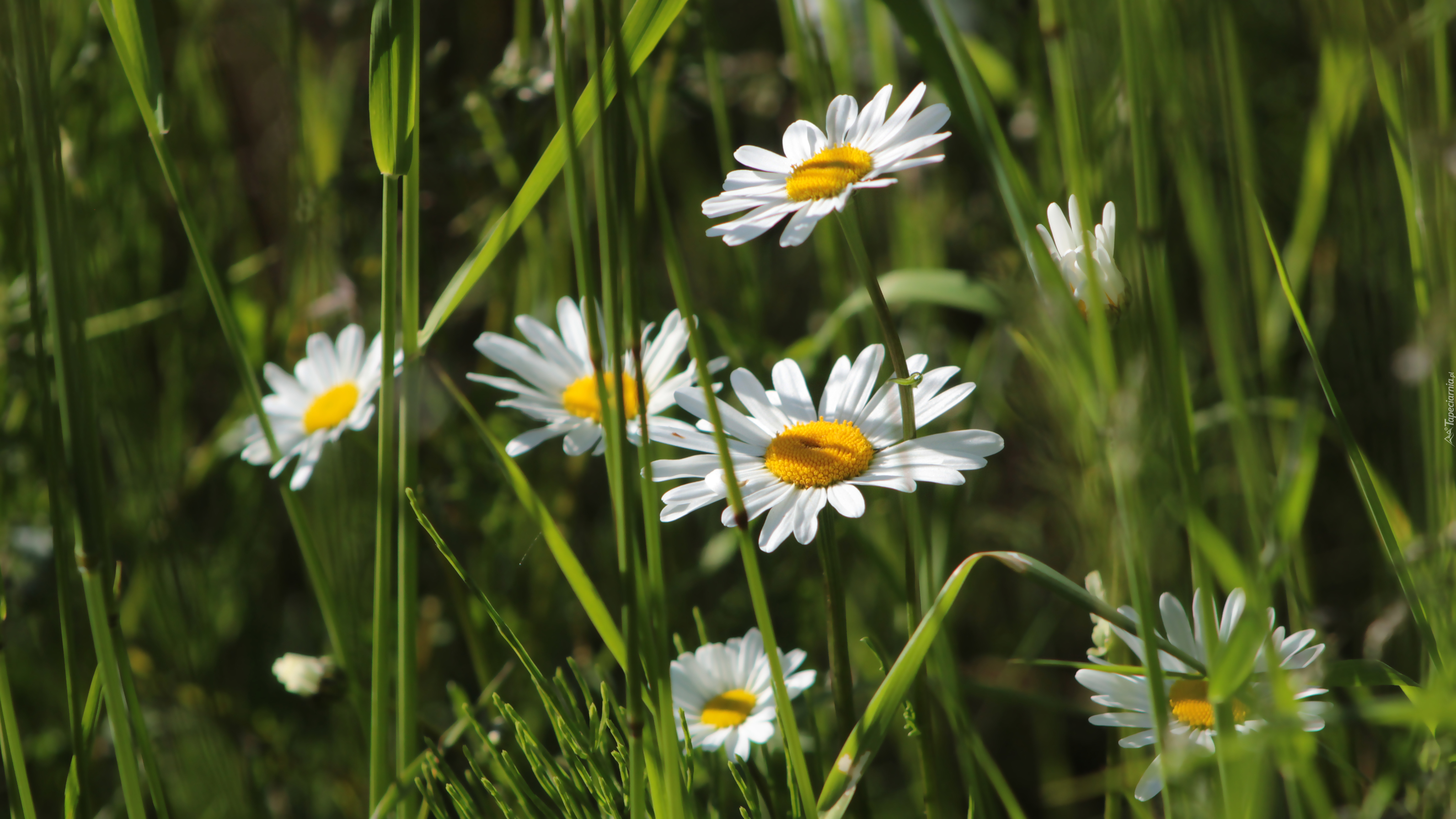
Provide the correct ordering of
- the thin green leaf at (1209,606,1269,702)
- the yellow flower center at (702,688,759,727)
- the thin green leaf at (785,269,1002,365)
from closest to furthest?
the thin green leaf at (1209,606,1269,702) → the yellow flower center at (702,688,759,727) → the thin green leaf at (785,269,1002,365)

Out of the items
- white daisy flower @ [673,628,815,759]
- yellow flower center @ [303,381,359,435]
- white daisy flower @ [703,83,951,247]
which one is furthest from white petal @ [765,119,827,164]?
yellow flower center @ [303,381,359,435]

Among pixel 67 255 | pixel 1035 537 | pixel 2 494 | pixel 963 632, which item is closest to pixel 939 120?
pixel 67 255

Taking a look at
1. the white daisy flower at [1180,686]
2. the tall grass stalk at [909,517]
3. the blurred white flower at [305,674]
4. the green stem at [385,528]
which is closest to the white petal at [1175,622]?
the white daisy flower at [1180,686]

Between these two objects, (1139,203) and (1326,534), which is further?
(1326,534)

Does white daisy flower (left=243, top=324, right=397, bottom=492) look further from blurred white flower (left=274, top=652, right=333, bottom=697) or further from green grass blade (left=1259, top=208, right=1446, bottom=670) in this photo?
green grass blade (left=1259, top=208, right=1446, bottom=670)

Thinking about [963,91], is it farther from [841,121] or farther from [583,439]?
[583,439]

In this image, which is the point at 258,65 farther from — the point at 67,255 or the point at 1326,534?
the point at 1326,534

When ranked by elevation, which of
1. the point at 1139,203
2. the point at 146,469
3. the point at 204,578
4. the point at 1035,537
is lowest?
the point at 1035,537

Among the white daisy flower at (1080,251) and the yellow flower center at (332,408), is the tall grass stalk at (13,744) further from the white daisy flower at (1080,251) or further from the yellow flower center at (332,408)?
the white daisy flower at (1080,251)
